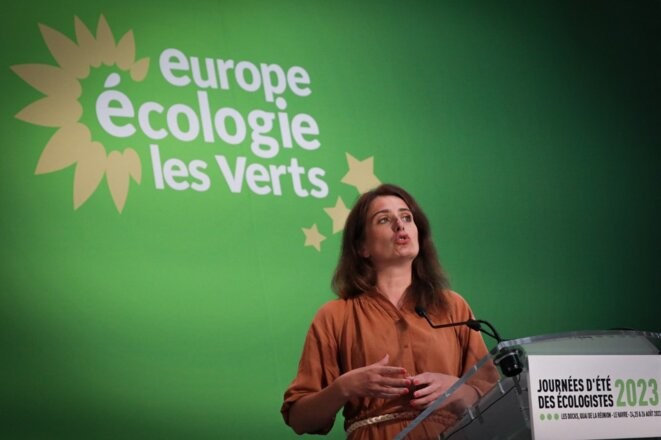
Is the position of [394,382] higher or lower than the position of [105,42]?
lower

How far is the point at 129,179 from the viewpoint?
2869mm

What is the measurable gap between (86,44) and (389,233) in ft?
3.70

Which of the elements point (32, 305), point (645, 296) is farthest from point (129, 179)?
point (645, 296)

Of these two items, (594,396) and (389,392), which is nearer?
(594,396)

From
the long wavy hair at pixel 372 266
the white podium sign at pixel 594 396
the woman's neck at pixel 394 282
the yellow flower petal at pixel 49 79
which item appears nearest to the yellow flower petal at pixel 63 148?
the yellow flower petal at pixel 49 79

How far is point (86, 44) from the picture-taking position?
289cm

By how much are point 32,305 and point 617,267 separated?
222 cm

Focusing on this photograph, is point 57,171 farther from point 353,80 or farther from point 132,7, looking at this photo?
point 353,80

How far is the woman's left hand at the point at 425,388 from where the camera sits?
216cm

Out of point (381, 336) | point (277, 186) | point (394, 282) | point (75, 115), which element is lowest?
point (381, 336)

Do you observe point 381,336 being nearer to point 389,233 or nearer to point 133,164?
point 389,233

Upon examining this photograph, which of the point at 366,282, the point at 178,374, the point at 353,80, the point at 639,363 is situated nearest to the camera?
the point at 639,363

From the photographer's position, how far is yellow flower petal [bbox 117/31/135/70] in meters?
2.93

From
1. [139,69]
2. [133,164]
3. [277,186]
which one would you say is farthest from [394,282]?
[139,69]
